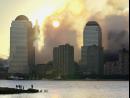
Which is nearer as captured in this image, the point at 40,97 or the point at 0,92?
the point at 40,97

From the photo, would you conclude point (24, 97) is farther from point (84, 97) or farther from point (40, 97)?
point (84, 97)

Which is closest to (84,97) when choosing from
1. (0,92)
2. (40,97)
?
(40,97)

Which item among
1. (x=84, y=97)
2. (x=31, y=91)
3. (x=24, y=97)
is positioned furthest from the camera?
(x=31, y=91)

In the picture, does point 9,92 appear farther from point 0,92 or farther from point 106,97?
point 106,97

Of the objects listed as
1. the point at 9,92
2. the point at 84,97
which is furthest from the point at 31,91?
the point at 84,97

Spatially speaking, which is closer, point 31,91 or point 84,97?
point 84,97

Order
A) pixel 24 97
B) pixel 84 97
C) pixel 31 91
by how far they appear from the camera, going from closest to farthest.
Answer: pixel 24 97, pixel 84 97, pixel 31 91

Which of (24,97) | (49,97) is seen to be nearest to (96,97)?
(49,97)
